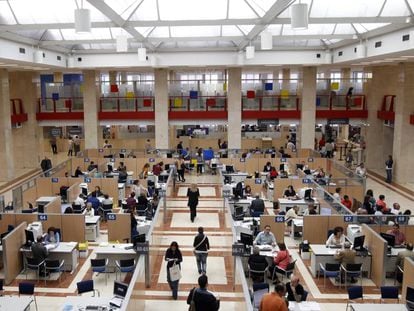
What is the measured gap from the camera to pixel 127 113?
90.1ft

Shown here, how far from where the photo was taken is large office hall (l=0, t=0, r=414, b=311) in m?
11.1

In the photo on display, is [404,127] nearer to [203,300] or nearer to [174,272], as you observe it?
[174,272]

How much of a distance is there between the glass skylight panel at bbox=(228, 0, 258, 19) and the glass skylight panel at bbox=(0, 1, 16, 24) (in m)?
6.60

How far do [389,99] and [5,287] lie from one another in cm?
2202

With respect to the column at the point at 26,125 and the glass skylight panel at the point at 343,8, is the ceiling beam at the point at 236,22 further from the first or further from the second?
the column at the point at 26,125

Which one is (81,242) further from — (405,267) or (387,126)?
(387,126)

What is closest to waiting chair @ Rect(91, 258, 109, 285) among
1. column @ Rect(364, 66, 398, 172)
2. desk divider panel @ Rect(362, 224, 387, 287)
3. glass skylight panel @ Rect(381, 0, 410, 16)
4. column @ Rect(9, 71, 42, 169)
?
desk divider panel @ Rect(362, 224, 387, 287)

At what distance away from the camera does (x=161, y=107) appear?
26.7m

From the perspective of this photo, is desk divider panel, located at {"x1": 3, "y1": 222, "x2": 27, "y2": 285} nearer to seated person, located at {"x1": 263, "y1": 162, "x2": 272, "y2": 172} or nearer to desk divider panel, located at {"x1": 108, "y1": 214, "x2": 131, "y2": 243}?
desk divider panel, located at {"x1": 108, "y1": 214, "x2": 131, "y2": 243}

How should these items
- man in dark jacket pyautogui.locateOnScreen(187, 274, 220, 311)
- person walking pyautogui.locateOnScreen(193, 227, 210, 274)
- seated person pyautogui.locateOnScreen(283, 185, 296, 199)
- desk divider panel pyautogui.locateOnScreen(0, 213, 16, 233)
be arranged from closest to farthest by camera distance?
man in dark jacket pyautogui.locateOnScreen(187, 274, 220, 311), person walking pyautogui.locateOnScreen(193, 227, 210, 274), desk divider panel pyautogui.locateOnScreen(0, 213, 16, 233), seated person pyautogui.locateOnScreen(283, 185, 296, 199)

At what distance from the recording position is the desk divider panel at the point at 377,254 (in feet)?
38.0

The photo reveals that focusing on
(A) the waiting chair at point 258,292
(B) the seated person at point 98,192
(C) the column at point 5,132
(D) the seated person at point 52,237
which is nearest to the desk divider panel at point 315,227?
(A) the waiting chair at point 258,292

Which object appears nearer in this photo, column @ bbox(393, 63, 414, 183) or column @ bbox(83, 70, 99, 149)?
column @ bbox(393, 63, 414, 183)

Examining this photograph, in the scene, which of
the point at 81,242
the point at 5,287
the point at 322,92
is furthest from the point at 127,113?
the point at 5,287
